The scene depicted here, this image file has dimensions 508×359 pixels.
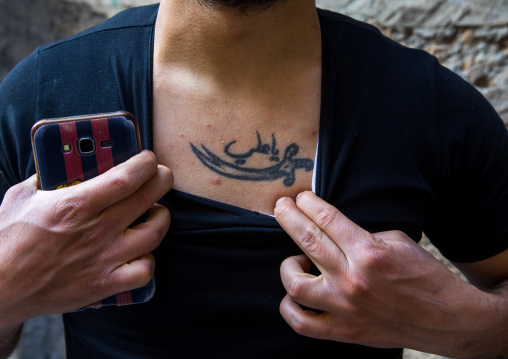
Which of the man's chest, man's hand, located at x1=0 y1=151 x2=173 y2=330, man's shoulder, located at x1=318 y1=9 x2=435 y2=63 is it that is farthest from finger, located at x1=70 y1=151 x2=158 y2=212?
man's shoulder, located at x1=318 y1=9 x2=435 y2=63

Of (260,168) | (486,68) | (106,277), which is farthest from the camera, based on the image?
(486,68)

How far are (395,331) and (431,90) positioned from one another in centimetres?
40

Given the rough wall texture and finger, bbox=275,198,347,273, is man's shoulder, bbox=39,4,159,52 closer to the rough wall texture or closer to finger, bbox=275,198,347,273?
finger, bbox=275,198,347,273

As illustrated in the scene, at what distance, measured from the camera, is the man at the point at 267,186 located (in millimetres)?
660

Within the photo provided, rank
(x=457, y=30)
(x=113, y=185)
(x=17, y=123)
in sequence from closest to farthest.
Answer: (x=113, y=185), (x=17, y=123), (x=457, y=30)

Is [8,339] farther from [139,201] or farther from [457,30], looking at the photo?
[457,30]

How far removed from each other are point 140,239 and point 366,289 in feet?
1.05

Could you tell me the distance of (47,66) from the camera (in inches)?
30.4

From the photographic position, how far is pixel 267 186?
2.47 feet

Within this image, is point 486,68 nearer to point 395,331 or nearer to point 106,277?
point 395,331

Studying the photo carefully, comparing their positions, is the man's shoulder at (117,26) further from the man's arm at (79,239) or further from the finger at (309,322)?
the finger at (309,322)

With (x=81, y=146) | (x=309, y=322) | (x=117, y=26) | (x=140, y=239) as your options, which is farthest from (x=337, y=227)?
(x=117, y=26)

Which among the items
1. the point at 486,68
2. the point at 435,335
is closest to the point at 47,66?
the point at 435,335

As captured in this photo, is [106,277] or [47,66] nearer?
[106,277]
